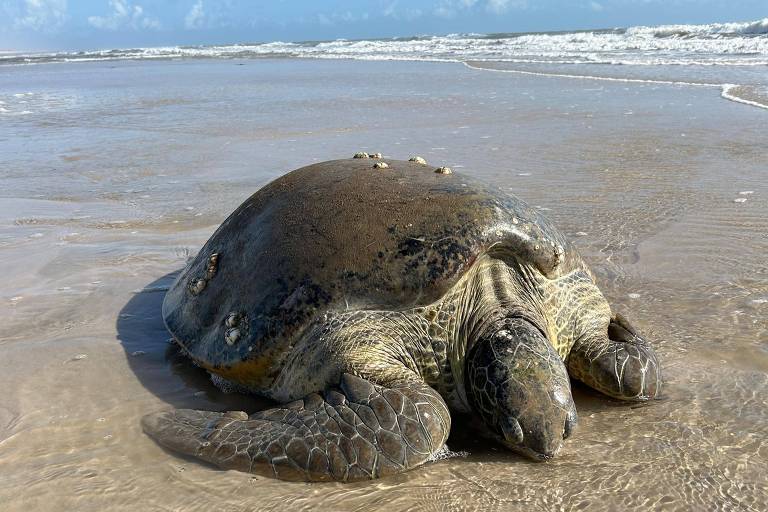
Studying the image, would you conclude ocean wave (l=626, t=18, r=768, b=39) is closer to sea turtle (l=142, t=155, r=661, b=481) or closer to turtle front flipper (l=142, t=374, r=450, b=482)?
sea turtle (l=142, t=155, r=661, b=481)

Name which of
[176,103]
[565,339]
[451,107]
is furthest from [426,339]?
[176,103]

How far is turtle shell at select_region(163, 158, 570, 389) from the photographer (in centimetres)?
283

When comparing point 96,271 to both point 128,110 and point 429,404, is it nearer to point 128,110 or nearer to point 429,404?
point 429,404

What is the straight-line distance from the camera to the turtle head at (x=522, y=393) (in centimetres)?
243

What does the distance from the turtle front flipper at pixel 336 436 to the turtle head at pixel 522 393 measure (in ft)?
0.63

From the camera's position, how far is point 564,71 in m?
18.4

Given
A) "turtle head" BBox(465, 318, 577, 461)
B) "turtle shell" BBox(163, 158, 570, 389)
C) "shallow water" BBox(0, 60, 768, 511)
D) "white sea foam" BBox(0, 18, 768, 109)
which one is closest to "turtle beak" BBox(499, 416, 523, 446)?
"turtle head" BBox(465, 318, 577, 461)

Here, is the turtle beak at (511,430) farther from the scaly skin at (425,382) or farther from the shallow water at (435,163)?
the shallow water at (435,163)

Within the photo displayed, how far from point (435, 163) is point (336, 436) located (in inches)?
214

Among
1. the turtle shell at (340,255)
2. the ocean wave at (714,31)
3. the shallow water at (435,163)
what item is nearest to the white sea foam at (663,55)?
the ocean wave at (714,31)

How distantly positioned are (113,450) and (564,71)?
1785 cm

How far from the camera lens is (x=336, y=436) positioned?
2367mm

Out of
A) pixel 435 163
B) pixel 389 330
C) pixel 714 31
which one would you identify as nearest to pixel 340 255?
pixel 389 330

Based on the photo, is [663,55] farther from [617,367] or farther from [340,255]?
[340,255]
